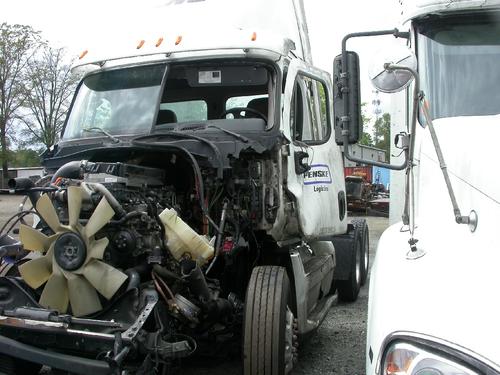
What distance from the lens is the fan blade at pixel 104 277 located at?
3423 millimetres

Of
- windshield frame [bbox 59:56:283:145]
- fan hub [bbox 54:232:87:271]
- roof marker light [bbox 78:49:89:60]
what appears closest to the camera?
fan hub [bbox 54:232:87:271]

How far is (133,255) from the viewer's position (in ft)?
12.3

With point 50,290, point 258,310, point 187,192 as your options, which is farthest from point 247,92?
point 50,290

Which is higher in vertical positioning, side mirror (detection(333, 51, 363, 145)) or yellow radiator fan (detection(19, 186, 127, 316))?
side mirror (detection(333, 51, 363, 145))

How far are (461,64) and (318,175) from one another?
2.58 meters

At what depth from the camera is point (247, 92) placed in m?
5.58

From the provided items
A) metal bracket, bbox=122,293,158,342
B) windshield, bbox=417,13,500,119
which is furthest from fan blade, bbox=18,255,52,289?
windshield, bbox=417,13,500,119

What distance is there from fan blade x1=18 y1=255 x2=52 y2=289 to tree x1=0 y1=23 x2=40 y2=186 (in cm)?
3643

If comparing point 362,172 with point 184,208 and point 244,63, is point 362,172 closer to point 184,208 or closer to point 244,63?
point 244,63

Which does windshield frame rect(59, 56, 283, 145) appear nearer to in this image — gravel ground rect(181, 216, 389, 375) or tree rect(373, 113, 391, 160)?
tree rect(373, 113, 391, 160)

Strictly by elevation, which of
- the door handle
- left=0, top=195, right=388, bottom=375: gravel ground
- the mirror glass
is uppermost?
the mirror glass

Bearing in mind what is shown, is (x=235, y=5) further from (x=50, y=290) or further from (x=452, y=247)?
(x=452, y=247)

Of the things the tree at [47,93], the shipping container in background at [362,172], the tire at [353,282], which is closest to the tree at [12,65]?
the tree at [47,93]

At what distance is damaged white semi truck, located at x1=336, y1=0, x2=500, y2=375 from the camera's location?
1966 mm
